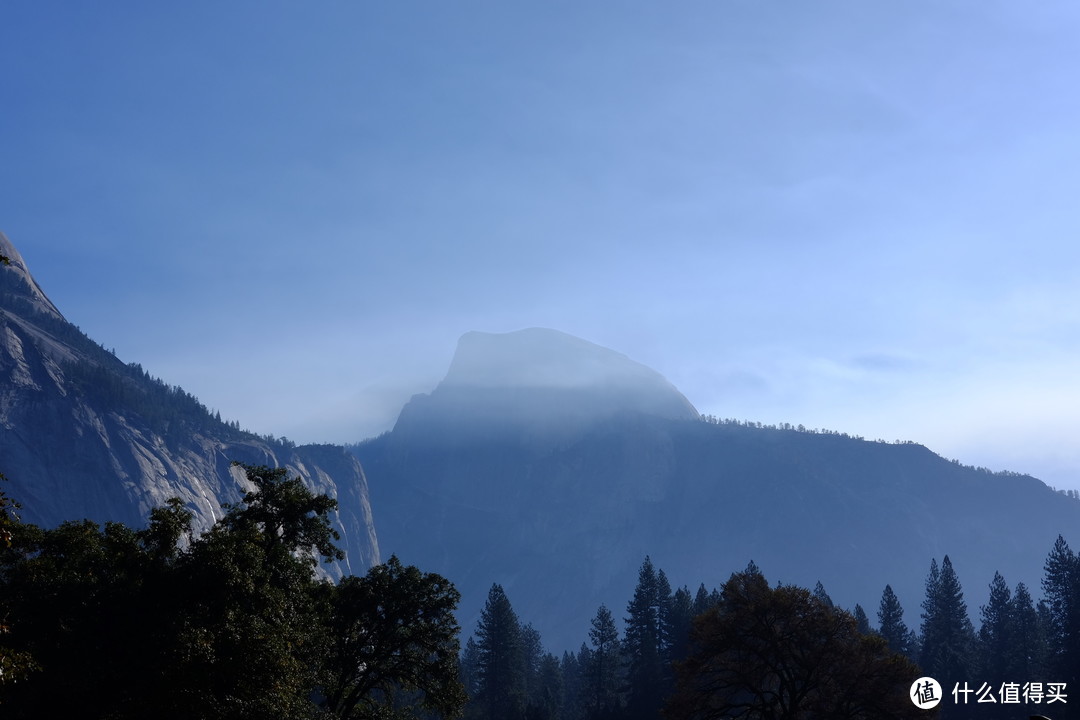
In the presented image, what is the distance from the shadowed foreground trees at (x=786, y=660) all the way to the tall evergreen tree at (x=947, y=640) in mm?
58844

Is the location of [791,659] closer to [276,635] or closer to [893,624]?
[276,635]

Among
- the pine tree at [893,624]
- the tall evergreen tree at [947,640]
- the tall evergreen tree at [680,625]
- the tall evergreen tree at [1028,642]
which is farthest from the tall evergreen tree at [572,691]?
the tall evergreen tree at [1028,642]

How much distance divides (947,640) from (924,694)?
68220 mm

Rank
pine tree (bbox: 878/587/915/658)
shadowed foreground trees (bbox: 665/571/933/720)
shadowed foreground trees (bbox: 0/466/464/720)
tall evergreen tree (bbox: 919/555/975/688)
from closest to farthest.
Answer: shadowed foreground trees (bbox: 0/466/464/720)
shadowed foreground trees (bbox: 665/571/933/720)
tall evergreen tree (bbox: 919/555/975/688)
pine tree (bbox: 878/587/915/658)

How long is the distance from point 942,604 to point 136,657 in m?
103

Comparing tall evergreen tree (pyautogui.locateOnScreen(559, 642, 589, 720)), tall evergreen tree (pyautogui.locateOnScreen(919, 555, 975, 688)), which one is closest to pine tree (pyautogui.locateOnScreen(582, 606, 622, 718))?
tall evergreen tree (pyautogui.locateOnScreen(559, 642, 589, 720))

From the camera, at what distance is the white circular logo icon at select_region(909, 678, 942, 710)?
133 ft

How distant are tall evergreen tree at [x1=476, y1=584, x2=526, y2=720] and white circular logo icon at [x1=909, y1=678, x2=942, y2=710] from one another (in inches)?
2644

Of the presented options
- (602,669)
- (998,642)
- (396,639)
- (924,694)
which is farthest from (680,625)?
(396,639)

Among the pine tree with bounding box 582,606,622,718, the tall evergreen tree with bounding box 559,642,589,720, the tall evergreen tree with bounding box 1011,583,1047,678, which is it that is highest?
the tall evergreen tree with bounding box 1011,583,1047,678

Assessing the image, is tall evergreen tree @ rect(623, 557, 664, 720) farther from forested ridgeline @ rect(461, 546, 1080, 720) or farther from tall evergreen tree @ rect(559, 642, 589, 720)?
tall evergreen tree @ rect(559, 642, 589, 720)

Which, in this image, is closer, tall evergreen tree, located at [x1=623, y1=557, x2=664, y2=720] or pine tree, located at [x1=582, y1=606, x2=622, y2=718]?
tall evergreen tree, located at [x1=623, y1=557, x2=664, y2=720]

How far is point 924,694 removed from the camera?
42.4 meters

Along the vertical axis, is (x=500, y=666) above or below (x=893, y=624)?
below
